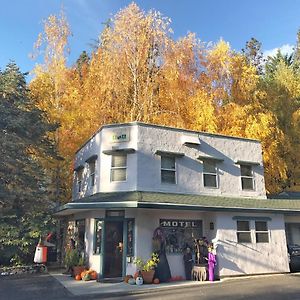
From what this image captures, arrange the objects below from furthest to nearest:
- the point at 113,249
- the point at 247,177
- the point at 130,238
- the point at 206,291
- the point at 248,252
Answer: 1. the point at 247,177
2. the point at 248,252
3. the point at 113,249
4. the point at 130,238
5. the point at 206,291

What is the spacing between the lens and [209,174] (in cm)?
1755

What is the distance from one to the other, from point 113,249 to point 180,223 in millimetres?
3491

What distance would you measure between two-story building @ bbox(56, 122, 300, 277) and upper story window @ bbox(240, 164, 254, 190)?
6cm

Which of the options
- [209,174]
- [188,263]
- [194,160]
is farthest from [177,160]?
[188,263]

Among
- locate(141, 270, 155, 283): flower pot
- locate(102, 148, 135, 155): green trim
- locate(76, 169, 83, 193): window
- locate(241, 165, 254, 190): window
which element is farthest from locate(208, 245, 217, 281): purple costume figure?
locate(76, 169, 83, 193): window

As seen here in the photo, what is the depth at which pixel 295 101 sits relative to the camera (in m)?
28.4

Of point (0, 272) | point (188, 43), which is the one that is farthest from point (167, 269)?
point (188, 43)

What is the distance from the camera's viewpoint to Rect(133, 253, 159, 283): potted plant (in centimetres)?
1342

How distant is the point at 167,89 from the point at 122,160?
10.8 m

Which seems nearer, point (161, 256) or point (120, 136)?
point (161, 256)

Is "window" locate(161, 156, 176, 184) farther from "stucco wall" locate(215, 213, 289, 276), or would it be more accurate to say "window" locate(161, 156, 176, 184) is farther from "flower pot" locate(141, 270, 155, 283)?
"flower pot" locate(141, 270, 155, 283)

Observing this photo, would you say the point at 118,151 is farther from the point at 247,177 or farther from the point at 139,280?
the point at 247,177

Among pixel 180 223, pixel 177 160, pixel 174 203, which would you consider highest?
pixel 177 160

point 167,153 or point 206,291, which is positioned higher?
point 167,153
